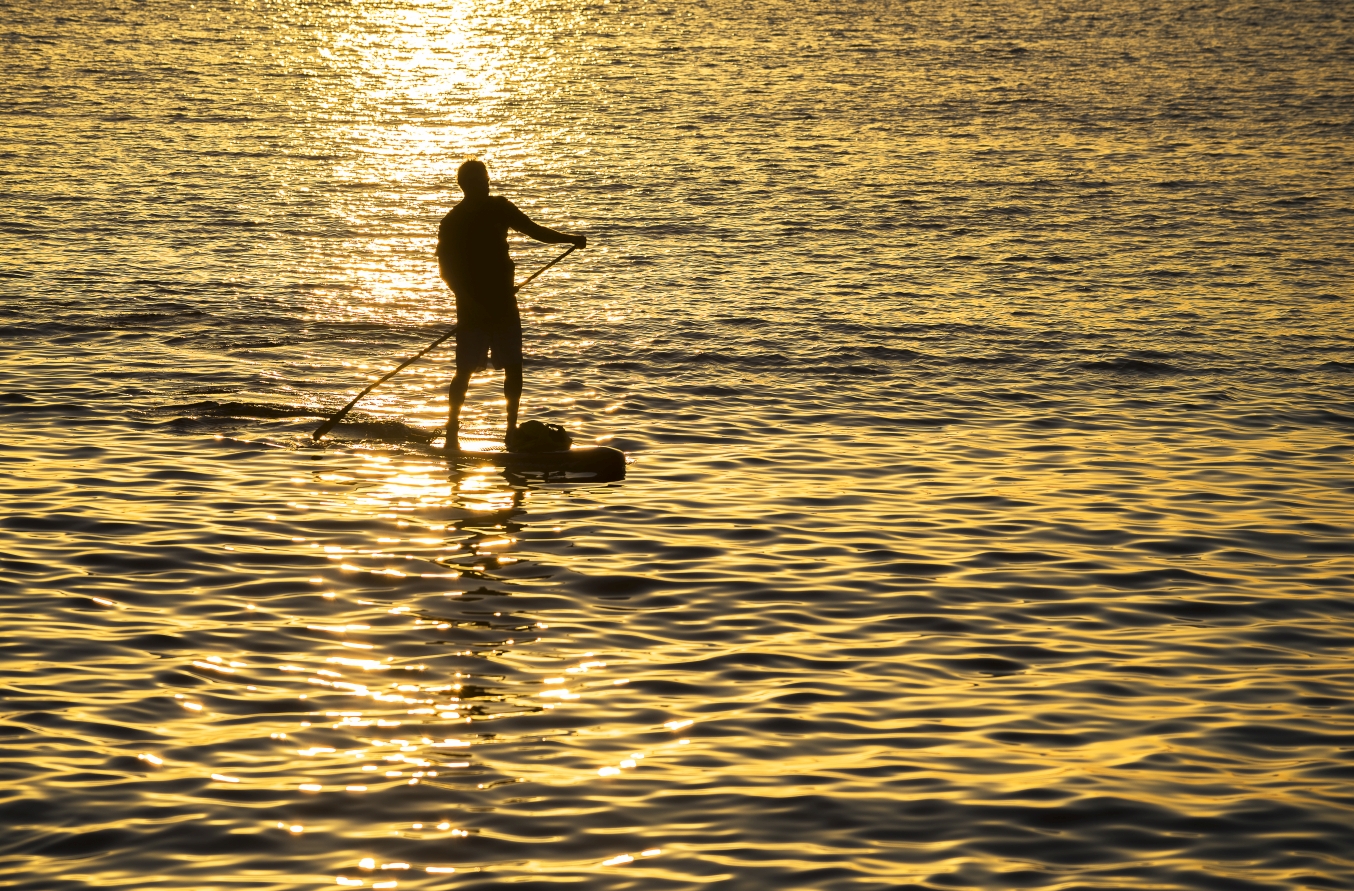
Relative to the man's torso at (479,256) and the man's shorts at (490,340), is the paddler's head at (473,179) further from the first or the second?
the man's shorts at (490,340)

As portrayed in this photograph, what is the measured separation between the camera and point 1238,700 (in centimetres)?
877

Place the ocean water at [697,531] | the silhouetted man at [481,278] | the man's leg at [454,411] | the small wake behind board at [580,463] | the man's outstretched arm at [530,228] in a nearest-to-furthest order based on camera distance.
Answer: the ocean water at [697,531], the small wake behind board at [580,463], the man's outstretched arm at [530,228], the silhouetted man at [481,278], the man's leg at [454,411]

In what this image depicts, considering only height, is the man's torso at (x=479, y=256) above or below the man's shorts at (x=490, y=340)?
above

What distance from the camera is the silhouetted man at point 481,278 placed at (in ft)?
43.8

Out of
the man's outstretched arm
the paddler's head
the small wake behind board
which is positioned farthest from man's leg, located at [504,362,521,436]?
the paddler's head

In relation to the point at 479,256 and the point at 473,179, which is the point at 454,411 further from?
the point at 473,179

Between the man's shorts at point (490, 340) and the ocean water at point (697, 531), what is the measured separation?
1.00 meters

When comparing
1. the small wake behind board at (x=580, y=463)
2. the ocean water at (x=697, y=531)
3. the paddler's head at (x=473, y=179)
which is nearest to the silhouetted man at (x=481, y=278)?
the paddler's head at (x=473, y=179)

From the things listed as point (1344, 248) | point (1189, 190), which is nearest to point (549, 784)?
point (1344, 248)

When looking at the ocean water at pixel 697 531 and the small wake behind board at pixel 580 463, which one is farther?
the small wake behind board at pixel 580 463

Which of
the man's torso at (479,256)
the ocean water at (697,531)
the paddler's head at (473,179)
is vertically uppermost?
the paddler's head at (473,179)

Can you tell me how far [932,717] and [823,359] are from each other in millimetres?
9174

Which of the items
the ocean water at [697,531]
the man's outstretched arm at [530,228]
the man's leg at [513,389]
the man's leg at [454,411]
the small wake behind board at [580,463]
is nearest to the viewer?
the ocean water at [697,531]

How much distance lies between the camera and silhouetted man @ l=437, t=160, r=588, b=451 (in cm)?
1334
